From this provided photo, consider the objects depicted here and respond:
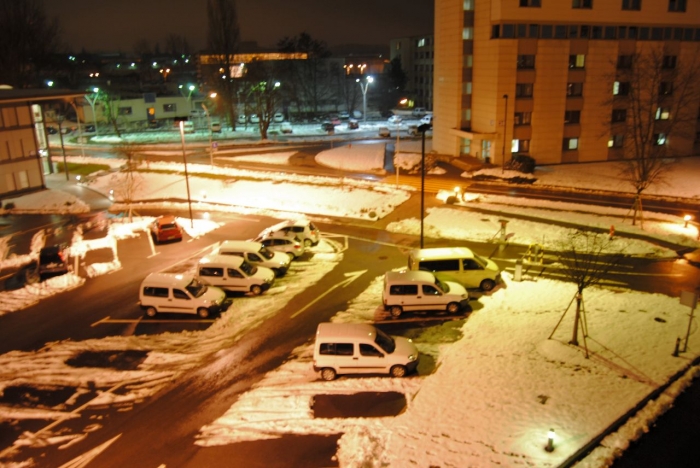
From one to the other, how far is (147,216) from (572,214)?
90.6ft

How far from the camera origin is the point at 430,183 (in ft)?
139

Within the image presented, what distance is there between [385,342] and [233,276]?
862cm

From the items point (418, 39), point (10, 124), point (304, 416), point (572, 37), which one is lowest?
point (304, 416)

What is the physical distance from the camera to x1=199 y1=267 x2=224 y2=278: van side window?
890 inches

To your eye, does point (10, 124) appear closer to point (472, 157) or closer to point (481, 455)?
point (472, 157)

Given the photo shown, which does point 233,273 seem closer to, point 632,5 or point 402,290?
point 402,290

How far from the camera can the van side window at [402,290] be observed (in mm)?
19891

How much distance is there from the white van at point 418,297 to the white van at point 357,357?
380 centimetres

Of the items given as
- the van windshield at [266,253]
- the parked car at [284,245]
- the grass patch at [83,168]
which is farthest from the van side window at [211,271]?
the grass patch at [83,168]

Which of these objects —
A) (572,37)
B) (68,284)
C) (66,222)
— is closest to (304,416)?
(68,284)

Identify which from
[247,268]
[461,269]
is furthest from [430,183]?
[247,268]

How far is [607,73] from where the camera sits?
1853 inches

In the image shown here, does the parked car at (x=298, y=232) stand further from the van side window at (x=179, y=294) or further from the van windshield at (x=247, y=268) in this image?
the van side window at (x=179, y=294)

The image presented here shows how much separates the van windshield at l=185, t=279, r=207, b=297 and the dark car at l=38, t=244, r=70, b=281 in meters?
8.38
